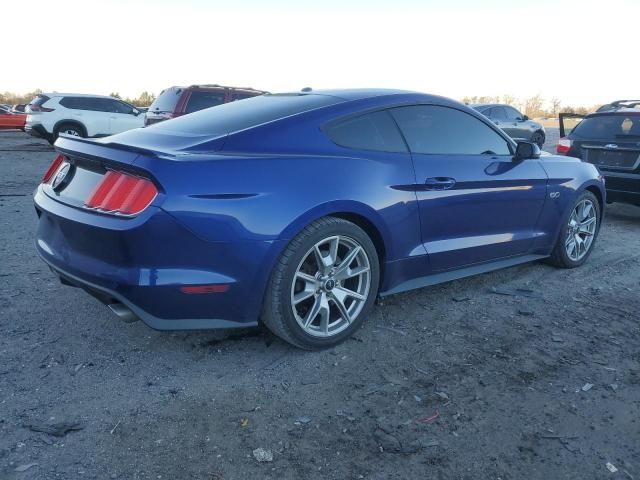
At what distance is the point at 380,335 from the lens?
353cm

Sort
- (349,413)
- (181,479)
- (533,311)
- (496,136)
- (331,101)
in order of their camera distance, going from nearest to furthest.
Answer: (181,479)
(349,413)
(331,101)
(533,311)
(496,136)

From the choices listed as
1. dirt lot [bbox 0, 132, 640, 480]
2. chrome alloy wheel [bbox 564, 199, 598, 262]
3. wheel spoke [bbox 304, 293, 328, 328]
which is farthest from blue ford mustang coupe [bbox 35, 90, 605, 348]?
chrome alloy wheel [bbox 564, 199, 598, 262]

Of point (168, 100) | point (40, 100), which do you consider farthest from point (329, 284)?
point (40, 100)

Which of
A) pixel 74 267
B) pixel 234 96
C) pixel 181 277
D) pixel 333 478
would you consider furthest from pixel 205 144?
pixel 234 96

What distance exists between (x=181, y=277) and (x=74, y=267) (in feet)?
2.07

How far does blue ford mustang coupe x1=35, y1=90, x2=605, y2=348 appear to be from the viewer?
2.72 meters

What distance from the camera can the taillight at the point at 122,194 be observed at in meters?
2.66

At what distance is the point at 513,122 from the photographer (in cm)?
1814

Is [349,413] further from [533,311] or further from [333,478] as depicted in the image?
[533,311]

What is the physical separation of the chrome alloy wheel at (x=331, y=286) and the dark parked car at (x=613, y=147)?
15.9 feet

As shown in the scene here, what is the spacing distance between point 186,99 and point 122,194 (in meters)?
10.3

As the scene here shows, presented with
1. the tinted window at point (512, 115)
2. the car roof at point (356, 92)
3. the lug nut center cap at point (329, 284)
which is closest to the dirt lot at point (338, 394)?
the lug nut center cap at point (329, 284)

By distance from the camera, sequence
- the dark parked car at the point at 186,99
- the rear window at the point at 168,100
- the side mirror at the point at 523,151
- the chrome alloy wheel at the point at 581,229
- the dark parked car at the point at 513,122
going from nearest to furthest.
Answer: the side mirror at the point at 523,151
the chrome alloy wheel at the point at 581,229
the dark parked car at the point at 186,99
the rear window at the point at 168,100
the dark parked car at the point at 513,122

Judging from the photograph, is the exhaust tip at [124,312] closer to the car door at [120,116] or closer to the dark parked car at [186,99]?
the dark parked car at [186,99]
